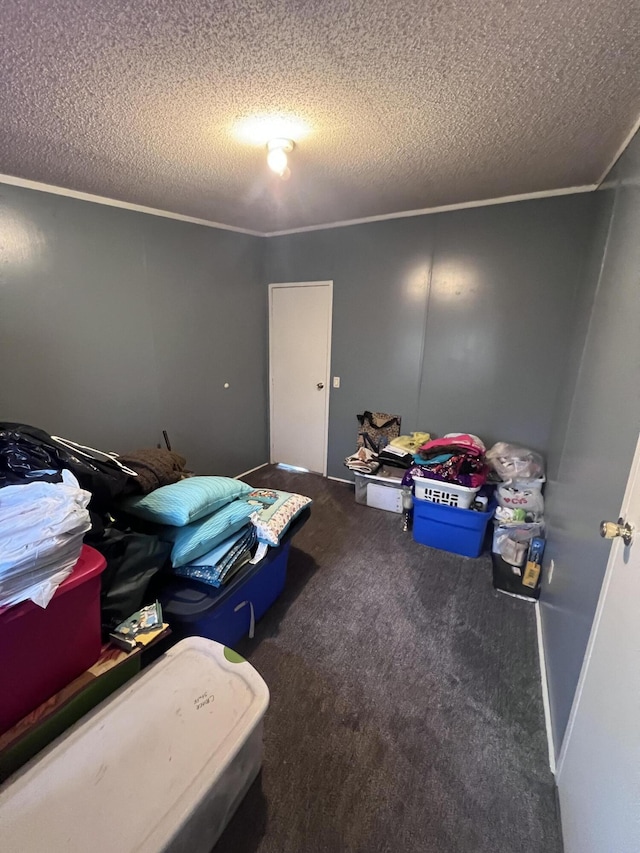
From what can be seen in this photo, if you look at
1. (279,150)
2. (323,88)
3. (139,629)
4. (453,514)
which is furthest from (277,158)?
(453,514)

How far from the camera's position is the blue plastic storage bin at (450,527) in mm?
2506

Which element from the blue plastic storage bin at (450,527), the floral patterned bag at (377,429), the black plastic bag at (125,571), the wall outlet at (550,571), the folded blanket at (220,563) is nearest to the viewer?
the black plastic bag at (125,571)

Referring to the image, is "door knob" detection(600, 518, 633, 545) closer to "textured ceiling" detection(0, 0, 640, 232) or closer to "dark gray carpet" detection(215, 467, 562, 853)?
"dark gray carpet" detection(215, 467, 562, 853)

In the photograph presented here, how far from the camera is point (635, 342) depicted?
1.12 metres

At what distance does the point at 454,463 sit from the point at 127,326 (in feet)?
8.40

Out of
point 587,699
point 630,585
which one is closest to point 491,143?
point 630,585

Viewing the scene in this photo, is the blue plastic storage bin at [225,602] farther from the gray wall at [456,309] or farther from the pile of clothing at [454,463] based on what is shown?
the gray wall at [456,309]

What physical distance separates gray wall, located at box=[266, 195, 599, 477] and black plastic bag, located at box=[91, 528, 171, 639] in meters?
2.38

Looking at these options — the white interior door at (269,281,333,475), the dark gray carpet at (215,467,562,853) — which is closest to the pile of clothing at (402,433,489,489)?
the dark gray carpet at (215,467,562,853)

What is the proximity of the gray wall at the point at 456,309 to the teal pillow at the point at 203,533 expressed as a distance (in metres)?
1.97

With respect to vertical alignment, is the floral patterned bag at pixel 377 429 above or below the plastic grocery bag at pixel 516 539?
above

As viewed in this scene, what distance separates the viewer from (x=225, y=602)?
161cm

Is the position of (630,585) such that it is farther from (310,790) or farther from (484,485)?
(484,485)

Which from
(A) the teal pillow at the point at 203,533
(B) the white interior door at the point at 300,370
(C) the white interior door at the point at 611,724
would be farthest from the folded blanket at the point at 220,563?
(B) the white interior door at the point at 300,370
